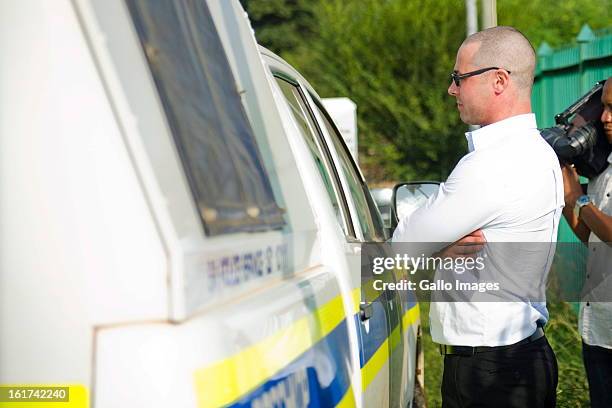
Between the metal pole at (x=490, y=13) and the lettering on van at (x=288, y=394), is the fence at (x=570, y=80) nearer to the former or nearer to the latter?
the metal pole at (x=490, y=13)

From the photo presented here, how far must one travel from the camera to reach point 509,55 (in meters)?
3.34

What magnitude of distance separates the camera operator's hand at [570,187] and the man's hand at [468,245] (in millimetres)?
1334

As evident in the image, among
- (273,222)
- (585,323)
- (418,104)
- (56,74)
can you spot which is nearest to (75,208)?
(56,74)

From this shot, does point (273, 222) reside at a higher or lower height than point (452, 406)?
higher

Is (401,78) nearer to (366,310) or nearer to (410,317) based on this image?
(410,317)

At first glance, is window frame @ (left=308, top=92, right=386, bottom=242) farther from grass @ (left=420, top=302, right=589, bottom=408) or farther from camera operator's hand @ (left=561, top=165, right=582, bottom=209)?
grass @ (left=420, top=302, right=589, bottom=408)

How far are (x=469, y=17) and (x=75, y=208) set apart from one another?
10.2 m

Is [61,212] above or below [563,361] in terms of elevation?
above

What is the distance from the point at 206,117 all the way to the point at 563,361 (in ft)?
17.4

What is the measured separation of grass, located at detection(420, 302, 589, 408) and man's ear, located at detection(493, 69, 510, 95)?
250 cm

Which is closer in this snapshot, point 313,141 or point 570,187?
point 313,141

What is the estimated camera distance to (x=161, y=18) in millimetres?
1986

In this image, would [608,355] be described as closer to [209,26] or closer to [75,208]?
[209,26]

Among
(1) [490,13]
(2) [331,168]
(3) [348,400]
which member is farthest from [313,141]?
(1) [490,13]
